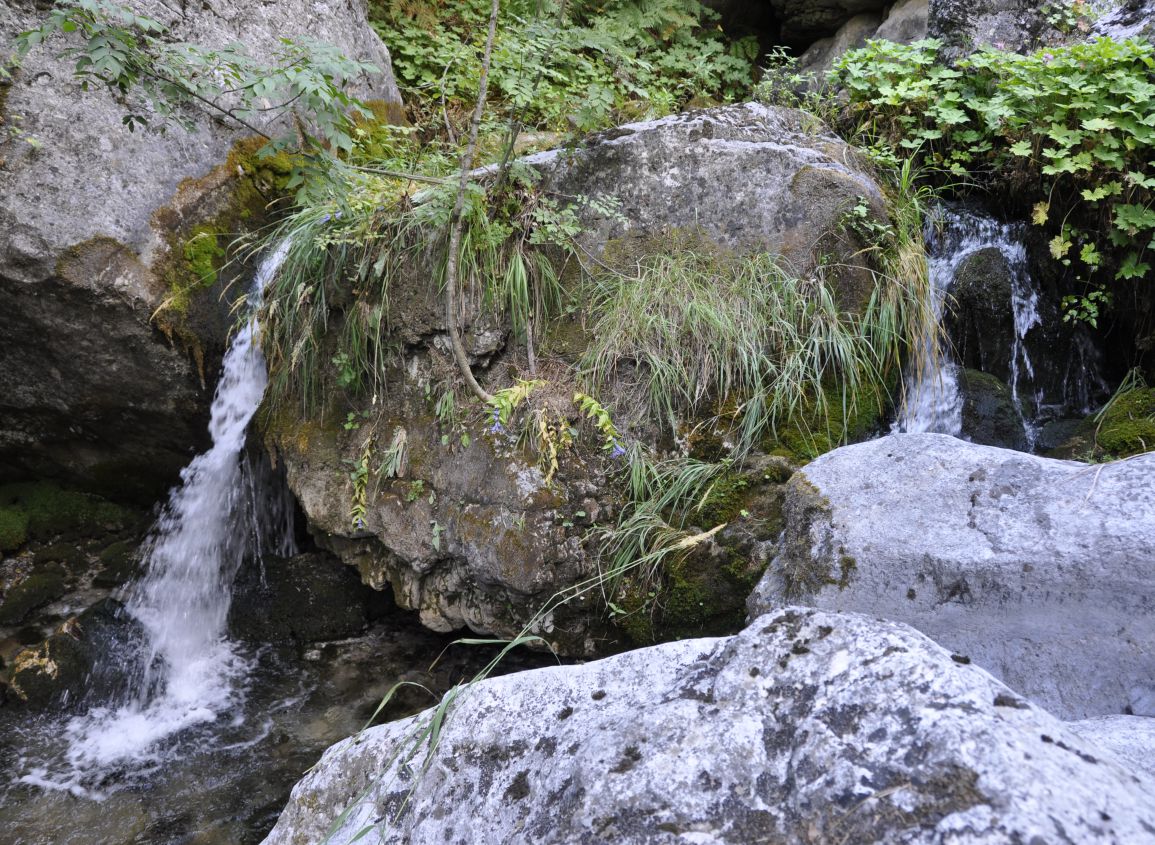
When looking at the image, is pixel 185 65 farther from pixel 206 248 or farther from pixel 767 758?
pixel 767 758

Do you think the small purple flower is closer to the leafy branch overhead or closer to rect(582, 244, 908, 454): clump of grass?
rect(582, 244, 908, 454): clump of grass

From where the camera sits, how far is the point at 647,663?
6.23ft

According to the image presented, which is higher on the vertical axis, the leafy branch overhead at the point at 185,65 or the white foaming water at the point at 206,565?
the leafy branch overhead at the point at 185,65

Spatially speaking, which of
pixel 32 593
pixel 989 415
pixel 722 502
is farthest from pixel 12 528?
pixel 989 415

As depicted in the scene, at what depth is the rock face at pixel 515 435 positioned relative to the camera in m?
3.72

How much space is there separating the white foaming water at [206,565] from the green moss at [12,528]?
3.36 ft

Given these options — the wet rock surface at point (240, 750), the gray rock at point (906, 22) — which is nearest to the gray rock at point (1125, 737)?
the wet rock surface at point (240, 750)

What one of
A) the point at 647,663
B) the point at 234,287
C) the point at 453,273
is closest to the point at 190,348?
the point at 234,287

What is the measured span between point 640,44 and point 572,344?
16.2 feet

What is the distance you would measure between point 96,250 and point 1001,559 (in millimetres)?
4682

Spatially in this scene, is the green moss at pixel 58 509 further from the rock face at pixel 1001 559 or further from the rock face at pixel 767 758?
the rock face at pixel 1001 559

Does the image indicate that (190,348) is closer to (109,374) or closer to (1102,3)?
(109,374)

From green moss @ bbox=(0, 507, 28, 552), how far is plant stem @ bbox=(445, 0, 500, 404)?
11.7 ft

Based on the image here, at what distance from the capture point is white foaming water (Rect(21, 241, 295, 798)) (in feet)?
14.9
